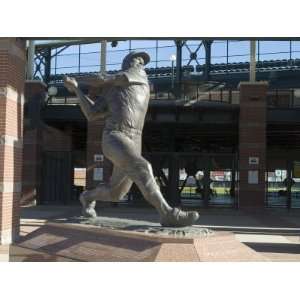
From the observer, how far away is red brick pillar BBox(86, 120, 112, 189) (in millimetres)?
21375

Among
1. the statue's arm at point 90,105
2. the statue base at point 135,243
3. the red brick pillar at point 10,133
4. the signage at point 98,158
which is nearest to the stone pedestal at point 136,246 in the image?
the statue base at point 135,243

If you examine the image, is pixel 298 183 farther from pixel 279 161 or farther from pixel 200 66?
pixel 200 66

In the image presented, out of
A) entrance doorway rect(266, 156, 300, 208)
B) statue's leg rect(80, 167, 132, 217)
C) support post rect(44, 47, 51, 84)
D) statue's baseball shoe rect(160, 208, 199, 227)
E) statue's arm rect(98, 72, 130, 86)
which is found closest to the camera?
statue's baseball shoe rect(160, 208, 199, 227)

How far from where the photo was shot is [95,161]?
21562mm

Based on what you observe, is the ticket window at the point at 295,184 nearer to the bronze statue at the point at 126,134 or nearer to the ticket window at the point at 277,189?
the ticket window at the point at 277,189

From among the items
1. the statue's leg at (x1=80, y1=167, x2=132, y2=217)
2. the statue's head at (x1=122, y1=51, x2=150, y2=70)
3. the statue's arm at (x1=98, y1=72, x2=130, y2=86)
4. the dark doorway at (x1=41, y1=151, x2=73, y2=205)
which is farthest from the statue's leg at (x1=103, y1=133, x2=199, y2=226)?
the dark doorway at (x1=41, y1=151, x2=73, y2=205)

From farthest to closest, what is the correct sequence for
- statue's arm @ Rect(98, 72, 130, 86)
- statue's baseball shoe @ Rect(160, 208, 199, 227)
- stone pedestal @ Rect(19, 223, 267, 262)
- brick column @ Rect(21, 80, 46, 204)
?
1. brick column @ Rect(21, 80, 46, 204)
2. statue's arm @ Rect(98, 72, 130, 86)
3. statue's baseball shoe @ Rect(160, 208, 199, 227)
4. stone pedestal @ Rect(19, 223, 267, 262)

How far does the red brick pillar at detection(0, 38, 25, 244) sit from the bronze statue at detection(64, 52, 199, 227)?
3.30 metres

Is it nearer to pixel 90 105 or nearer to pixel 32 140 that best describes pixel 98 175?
pixel 32 140

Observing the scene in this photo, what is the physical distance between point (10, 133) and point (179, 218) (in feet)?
17.3

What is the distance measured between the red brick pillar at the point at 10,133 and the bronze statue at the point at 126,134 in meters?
3.30

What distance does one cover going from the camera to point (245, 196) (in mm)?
20891

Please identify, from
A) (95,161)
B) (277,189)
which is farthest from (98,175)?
(277,189)

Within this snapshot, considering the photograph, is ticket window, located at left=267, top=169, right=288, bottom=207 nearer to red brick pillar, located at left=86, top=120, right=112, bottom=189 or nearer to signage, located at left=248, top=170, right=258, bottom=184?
signage, located at left=248, top=170, right=258, bottom=184
